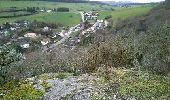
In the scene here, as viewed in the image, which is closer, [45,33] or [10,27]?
[45,33]

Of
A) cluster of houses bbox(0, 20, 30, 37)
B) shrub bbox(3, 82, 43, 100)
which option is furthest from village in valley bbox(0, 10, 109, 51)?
shrub bbox(3, 82, 43, 100)

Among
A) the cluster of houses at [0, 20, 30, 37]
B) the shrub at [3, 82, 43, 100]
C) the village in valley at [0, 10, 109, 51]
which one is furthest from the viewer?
the cluster of houses at [0, 20, 30, 37]

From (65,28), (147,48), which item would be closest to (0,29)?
(65,28)

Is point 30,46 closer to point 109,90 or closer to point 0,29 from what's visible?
point 0,29

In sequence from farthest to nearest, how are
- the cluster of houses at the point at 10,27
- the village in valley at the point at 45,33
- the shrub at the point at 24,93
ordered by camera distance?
the cluster of houses at the point at 10,27 → the village in valley at the point at 45,33 → the shrub at the point at 24,93

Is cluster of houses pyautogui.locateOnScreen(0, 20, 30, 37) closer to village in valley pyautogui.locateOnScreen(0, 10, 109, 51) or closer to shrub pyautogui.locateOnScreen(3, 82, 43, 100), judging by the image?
village in valley pyautogui.locateOnScreen(0, 10, 109, 51)

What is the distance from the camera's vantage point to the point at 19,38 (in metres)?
176

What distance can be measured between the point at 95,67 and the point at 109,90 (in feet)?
14.6

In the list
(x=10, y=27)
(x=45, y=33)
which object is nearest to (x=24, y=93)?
(x=45, y=33)

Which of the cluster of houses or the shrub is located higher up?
the shrub

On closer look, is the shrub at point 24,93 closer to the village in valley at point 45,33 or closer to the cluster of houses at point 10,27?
the village in valley at point 45,33

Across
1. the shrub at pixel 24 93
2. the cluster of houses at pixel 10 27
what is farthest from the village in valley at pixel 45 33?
the shrub at pixel 24 93

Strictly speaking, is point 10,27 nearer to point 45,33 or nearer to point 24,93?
point 45,33

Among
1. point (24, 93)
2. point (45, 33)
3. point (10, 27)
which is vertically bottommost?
point (45, 33)
